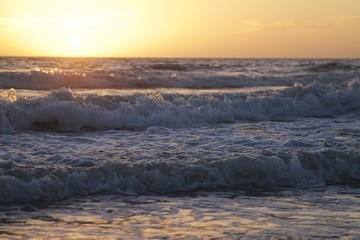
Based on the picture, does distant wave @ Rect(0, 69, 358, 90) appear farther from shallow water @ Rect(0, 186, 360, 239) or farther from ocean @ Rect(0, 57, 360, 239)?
shallow water @ Rect(0, 186, 360, 239)

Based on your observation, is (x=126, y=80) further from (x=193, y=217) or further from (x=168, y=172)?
(x=193, y=217)

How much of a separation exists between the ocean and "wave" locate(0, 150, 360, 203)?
0.01m

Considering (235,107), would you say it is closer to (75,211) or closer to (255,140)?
(255,140)

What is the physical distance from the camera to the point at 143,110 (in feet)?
45.9

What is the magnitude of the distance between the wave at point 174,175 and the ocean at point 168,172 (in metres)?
0.01

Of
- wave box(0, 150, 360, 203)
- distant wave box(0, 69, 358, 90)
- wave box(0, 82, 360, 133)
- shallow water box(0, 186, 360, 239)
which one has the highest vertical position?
distant wave box(0, 69, 358, 90)

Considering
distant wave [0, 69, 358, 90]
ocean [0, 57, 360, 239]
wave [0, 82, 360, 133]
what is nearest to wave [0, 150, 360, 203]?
ocean [0, 57, 360, 239]

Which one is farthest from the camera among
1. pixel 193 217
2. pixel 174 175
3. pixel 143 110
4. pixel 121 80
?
pixel 121 80

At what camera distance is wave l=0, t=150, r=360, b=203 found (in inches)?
275

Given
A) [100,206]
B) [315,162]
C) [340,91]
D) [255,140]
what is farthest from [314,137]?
[340,91]

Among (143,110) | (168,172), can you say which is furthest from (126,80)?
(168,172)

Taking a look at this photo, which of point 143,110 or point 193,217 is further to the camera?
point 143,110

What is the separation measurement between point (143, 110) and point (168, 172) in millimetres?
6319

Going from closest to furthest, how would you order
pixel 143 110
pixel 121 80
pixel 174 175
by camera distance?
pixel 174 175
pixel 143 110
pixel 121 80
